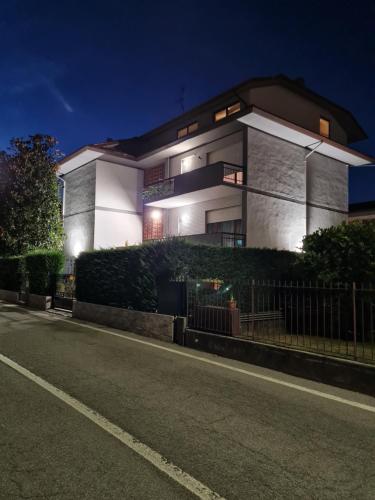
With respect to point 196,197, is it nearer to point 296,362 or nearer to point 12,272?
point 12,272

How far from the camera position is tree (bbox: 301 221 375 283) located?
30.4 feet

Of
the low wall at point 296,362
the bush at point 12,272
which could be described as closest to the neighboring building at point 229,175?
the bush at point 12,272

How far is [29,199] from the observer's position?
69.1ft

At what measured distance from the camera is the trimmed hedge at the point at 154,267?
415 inches

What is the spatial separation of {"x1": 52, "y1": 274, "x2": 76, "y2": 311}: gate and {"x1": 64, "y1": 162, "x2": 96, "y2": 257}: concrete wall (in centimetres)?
507

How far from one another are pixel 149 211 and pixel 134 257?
1166 cm

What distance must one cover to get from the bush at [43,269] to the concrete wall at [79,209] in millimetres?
4239

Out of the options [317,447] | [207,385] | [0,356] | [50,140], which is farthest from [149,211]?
[317,447]

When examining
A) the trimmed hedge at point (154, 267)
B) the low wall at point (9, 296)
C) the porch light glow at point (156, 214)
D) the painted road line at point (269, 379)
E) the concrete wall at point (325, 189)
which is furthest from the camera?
the porch light glow at point (156, 214)

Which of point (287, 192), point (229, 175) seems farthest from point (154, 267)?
point (287, 192)

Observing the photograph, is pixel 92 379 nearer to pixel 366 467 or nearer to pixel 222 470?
pixel 222 470

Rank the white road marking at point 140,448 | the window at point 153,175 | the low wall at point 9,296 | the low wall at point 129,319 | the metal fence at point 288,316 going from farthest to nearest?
the window at point 153,175 → the low wall at point 9,296 → the low wall at point 129,319 → the metal fence at point 288,316 → the white road marking at point 140,448

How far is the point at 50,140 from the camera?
2203cm

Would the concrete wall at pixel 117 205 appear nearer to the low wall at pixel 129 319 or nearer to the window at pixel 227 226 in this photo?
the window at pixel 227 226
